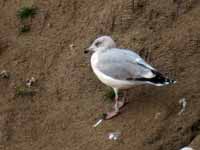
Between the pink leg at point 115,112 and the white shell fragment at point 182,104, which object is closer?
the white shell fragment at point 182,104

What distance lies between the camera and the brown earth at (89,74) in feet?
24.1

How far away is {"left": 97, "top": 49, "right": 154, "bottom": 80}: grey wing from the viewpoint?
23.9 feet

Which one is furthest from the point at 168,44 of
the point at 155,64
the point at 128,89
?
the point at 128,89

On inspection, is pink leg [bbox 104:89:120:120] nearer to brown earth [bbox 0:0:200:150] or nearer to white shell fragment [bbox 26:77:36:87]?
brown earth [bbox 0:0:200:150]

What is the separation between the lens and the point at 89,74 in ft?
27.4

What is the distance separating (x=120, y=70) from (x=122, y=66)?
0.05 metres

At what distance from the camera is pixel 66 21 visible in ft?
30.2

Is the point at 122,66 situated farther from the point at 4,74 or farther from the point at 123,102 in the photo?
the point at 4,74

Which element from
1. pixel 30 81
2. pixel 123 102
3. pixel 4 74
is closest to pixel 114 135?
pixel 123 102

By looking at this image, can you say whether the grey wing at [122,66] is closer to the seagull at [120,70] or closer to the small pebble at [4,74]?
the seagull at [120,70]

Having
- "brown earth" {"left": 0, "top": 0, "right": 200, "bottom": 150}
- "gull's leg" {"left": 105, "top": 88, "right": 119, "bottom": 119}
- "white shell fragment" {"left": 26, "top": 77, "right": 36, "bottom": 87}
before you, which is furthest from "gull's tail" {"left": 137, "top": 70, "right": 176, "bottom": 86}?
"white shell fragment" {"left": 26, "top": 77, "right": 36, "bottom": 87}

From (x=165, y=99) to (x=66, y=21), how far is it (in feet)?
7.46

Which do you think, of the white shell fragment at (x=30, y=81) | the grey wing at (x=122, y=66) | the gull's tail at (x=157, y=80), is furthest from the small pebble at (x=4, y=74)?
the gull's tail at (x=157, y=80)

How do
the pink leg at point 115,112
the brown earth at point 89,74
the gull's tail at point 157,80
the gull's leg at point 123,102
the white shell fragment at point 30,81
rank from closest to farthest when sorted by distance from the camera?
the gull's tail at point 157,80 → the brown earth at point 89,74 → the pink leg at point 115,112 → the gull's leg at point 123,102 → the white shell fragment at point 30,81
